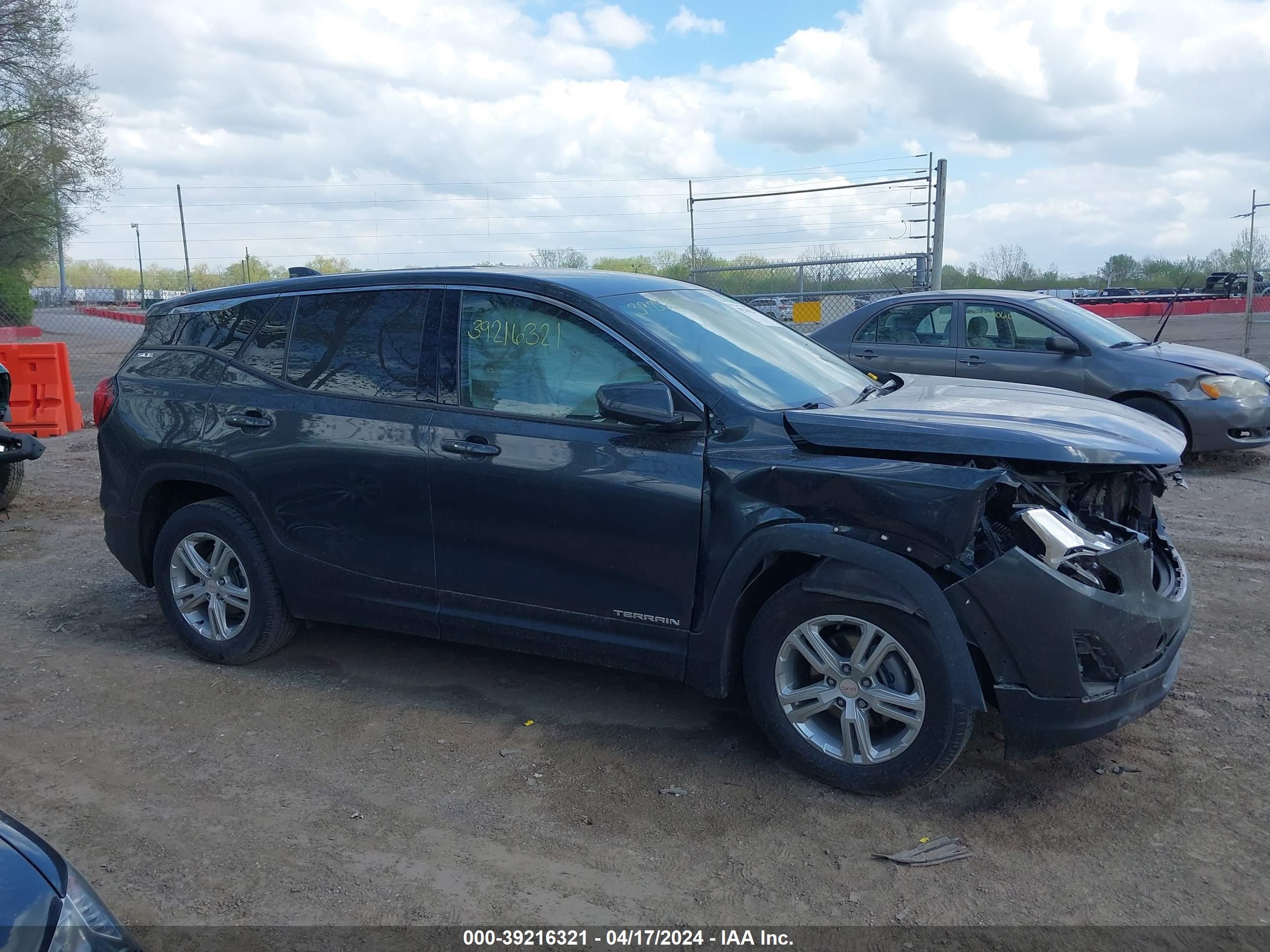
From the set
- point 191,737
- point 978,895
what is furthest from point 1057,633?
point 191,737

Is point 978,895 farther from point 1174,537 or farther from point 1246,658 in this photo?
point 1174,537

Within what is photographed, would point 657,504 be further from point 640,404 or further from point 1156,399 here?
point 1156,399

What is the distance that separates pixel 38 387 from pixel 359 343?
9.45 meters

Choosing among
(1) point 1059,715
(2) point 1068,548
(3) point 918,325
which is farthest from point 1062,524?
(3) point 918,325

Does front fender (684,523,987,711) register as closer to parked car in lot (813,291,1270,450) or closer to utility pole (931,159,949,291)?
parked car in lot (813,291,1270,450)

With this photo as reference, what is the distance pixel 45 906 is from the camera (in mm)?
2113

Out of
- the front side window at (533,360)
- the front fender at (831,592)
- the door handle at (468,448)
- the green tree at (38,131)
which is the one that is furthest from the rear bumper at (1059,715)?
the green tree at (38,131)

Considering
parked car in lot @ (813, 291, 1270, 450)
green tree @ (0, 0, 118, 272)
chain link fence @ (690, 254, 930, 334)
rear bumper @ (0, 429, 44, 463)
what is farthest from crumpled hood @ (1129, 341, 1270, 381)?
green tree @ (0, 0, 118, 272)

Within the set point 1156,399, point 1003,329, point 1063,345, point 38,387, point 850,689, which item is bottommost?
point 850,689

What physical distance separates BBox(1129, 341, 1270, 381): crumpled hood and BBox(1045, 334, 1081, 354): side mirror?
48cm

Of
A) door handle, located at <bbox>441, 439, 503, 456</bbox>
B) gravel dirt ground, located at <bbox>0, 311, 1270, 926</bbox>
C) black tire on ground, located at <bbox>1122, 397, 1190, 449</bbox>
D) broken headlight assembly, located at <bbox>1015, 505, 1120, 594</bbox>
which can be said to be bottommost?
gravel dirt ground, located at <bbox>0, 311, 1270, 926</bbox>

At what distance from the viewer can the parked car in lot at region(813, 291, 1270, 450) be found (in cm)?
903

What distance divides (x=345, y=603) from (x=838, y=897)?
2595mm

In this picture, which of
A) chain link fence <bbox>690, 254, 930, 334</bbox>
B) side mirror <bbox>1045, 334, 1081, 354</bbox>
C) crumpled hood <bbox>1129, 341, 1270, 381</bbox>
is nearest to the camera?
crumpled hood <bbox>1129, 341, 1270, 381</bbox>
